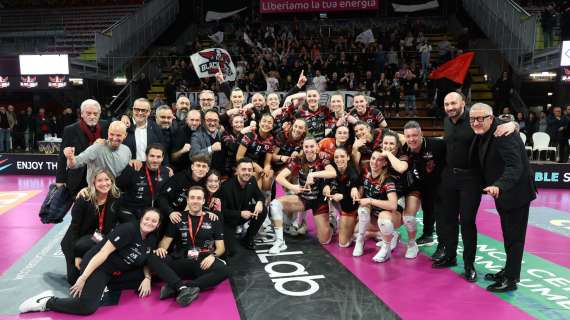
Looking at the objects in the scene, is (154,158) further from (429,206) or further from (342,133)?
(429,206)

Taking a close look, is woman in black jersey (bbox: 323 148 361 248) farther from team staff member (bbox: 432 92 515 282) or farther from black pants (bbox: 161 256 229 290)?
black pants (bbox: 161 256 229 290)

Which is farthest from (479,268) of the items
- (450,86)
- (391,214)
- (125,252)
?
(450,86)

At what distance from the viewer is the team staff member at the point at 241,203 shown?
5047 millimetres

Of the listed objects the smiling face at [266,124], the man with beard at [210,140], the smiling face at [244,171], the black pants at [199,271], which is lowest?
the black pants at [199,271]

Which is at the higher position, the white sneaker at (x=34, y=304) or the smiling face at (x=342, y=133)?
the smiling face at (x=342, y=133)

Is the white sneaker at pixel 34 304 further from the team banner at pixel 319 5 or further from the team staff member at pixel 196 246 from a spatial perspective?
the team banner at pixel 319 5

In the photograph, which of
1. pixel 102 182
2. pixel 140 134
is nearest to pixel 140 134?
pixel 140 134

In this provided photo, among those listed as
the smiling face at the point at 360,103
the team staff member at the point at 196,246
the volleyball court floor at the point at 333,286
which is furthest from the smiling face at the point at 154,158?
the smiling face at the point at 360,103

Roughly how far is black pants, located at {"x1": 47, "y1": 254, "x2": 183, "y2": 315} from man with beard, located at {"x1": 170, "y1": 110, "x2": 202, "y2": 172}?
65.7 inches

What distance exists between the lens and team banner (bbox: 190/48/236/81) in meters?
12.5

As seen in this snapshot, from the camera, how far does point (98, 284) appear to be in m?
3.66

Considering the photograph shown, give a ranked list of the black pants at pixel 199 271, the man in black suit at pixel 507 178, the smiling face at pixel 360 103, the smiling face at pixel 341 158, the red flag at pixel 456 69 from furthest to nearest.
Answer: the red flag at pixel 456 69, the smiling face at pixel 360 103, the smiling face at pixel 341 158, the black pants at pixel 199 271, the man in black suit at pixel 507 178

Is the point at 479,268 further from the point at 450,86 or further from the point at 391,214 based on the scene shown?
the point at 450,86

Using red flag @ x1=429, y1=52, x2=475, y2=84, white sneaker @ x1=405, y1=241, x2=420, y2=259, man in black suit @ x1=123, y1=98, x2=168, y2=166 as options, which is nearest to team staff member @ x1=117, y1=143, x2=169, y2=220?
man in black suit @ x1=123, y1=98, x2=168, y2=166
